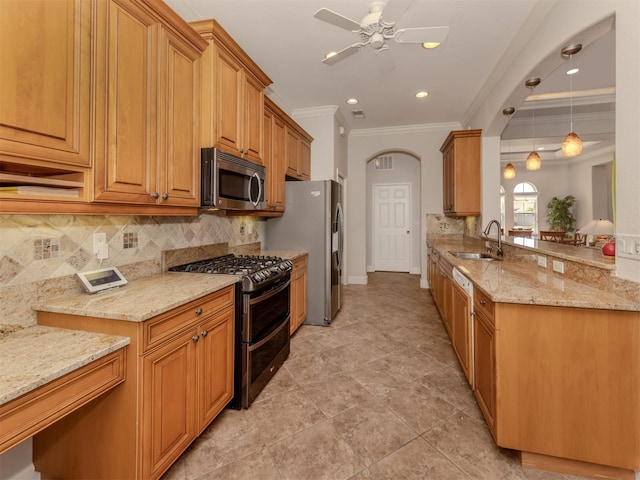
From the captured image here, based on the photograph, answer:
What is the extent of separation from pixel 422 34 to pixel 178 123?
185 cm

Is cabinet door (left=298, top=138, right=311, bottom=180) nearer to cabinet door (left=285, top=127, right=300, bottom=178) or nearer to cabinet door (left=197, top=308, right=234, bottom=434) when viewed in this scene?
cabinet door (left=285, top=127, right=300, bottom=178)

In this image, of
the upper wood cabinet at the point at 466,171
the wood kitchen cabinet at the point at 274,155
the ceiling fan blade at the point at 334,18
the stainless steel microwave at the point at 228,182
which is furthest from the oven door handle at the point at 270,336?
the upper wood cabinet at the point at 466,171

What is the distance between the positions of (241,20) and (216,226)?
5.98ft

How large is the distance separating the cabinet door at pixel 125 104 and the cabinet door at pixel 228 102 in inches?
20.0

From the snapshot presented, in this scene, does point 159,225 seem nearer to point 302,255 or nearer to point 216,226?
point 216,226

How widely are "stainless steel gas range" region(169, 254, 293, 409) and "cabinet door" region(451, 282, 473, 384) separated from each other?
1466 millimetres

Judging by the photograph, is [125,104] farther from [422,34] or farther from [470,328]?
[470,328]

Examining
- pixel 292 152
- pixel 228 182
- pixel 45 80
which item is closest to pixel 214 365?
pixel 228 182

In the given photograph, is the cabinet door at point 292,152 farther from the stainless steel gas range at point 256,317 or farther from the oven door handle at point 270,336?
the oven door handle at point 270,336

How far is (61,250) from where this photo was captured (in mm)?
1606

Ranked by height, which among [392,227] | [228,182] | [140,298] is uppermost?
[228,182]

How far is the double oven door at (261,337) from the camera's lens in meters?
2.11

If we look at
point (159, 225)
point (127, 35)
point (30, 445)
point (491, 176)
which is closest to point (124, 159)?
point (127, 35)

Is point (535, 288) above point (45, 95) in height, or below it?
below
